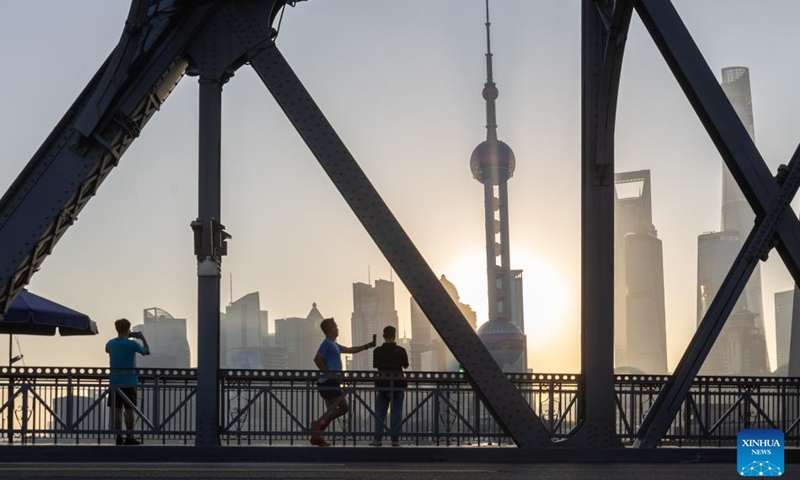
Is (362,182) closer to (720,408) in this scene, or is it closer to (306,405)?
(306,405)

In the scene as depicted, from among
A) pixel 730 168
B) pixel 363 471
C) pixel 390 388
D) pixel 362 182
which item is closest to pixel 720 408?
pixel 730 168

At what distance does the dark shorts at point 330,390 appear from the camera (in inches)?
590

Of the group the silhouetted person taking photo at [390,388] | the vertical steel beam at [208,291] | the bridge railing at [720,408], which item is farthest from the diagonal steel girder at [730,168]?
the vertical steel beam at [208,291]

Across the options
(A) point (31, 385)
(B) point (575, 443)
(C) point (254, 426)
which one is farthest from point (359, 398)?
(A) point (31, 385)

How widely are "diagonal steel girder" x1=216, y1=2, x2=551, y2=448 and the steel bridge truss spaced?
0.01 m

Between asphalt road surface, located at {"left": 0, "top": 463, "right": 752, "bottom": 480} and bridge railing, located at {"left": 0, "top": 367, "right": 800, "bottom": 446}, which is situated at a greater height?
bridge railing, located at {"left": 0, "top": 367, "right": 800, "bottom": 446}

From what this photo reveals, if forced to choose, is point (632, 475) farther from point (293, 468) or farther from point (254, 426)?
point (254, 426)

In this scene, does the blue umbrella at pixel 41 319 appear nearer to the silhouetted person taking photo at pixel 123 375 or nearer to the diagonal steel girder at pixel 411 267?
the silhouetted person taking photo at pixel 123 375

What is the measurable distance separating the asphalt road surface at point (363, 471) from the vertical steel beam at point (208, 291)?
1.61m

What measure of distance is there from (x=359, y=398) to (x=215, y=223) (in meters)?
2.78

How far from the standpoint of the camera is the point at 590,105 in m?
14.5

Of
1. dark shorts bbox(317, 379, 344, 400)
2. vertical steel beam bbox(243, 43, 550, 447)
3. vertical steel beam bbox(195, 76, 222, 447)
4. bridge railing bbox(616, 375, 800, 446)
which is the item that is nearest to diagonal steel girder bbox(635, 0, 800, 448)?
vertical steel beam bbox(243, 43, 550, 447)

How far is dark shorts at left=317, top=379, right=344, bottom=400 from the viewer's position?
15.0 meters

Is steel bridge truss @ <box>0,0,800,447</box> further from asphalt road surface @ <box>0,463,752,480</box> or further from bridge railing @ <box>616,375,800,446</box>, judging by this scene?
bridge railing @ <box>616,375,800,446</box>
